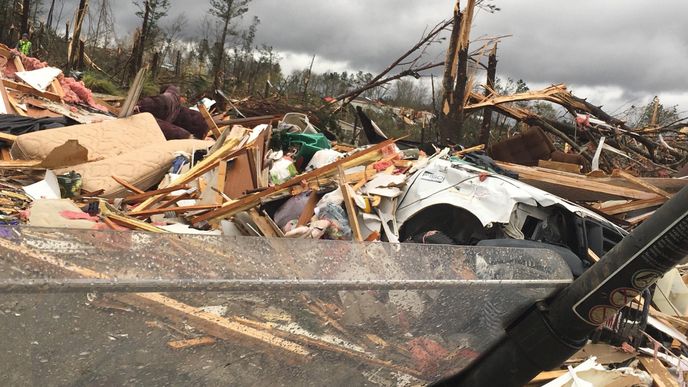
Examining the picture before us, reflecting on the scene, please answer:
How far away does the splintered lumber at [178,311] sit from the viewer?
0.93 m

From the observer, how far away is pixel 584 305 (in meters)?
1.32

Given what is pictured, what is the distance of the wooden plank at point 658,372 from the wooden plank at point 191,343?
2.24 m

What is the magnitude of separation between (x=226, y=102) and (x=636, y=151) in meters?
6.38

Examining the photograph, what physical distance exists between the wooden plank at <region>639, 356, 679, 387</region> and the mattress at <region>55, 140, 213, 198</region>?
12.0 ft

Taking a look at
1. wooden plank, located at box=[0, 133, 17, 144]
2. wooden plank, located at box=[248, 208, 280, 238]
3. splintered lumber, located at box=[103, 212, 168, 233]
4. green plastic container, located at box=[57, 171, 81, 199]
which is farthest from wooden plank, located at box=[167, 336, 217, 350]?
wooden plank, located at box=[0, 133, 17, 144]


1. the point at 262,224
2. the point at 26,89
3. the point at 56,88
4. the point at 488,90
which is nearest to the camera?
the point at 262,224

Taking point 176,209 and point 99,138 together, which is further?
point 99,138

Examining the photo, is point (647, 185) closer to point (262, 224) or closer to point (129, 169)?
point (262, 224)

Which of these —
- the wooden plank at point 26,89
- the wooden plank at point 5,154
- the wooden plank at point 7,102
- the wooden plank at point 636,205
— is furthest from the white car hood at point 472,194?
the wooden plank at point 26,89

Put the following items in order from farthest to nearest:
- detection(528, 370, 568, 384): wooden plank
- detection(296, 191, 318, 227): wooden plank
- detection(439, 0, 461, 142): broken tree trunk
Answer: detection(439, 0, 461, 142): broken tree trunk, detection(296, 191, 318, 227): wooden plank, detection(528, 370, 568, 384): wooden plank

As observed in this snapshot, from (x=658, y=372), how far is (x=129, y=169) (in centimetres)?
393

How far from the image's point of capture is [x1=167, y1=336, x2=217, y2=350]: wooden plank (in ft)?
3.66

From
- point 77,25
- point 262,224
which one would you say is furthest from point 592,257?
point 77,25

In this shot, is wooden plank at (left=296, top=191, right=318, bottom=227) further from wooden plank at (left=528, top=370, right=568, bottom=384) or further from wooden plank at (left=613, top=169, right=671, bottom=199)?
wooden plank at (left=613, top=169, right=671, bottom=199)
